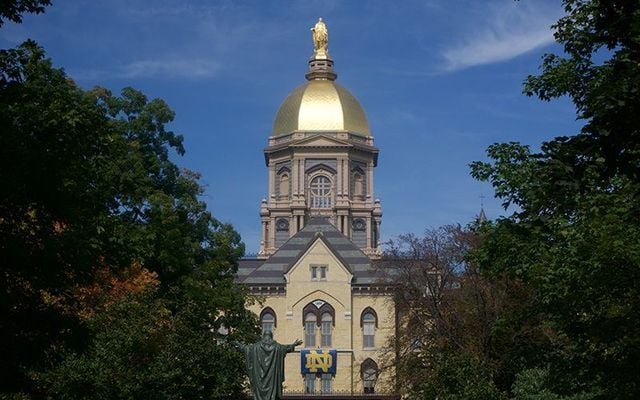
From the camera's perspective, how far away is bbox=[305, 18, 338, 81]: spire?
5251 inches

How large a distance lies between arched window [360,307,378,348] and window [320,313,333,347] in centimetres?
245

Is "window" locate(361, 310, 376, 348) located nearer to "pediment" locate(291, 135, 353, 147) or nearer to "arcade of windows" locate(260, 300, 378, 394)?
"arcade of windows" locate(260, 300, 378, 394)

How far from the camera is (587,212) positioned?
920 inches

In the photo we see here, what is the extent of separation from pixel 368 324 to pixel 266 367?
6535 centimetres

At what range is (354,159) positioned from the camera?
125 meters

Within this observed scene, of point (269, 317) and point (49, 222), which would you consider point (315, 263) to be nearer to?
point (269, 317)

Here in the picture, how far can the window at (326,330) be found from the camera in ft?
314

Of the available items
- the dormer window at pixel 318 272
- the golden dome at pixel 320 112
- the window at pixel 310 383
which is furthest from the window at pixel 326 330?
the golden dome at pixel 320 112

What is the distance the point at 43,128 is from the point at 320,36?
11509cm

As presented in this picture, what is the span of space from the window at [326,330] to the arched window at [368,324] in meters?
2.45

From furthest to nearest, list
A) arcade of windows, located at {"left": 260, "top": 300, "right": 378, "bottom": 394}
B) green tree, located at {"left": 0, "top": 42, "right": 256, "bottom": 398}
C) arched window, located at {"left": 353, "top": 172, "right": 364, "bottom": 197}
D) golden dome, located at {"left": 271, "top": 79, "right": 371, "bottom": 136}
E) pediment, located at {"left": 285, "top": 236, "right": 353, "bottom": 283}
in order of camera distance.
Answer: golden dome, located at {"left": 271, "top": 79, "right": 371, "bottom": 136} < arched window, located at {"left": 353, "top": 172, "right": 364, "bottom": 197} < pediment, located at {"left": 285, "top": 236, "right": 353, "bottom": 283} < arcade of windows, located at {"left": 260, "top": 300, "right": 378, "bottom": 394} < green tree, located at {"left": 0, "top": 42, "right": 256, "bottom": 398}

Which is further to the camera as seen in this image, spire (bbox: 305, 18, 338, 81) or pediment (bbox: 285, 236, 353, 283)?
spire (bbox: 305, 18, 338, 81)

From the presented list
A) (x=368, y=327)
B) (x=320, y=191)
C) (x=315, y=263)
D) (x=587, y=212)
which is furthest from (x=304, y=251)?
(x=587, y=212)

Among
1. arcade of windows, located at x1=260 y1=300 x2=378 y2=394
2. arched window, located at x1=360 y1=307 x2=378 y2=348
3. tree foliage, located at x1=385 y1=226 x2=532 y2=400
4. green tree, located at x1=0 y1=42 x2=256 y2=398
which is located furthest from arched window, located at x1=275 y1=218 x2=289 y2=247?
green tree, located at x1=0 y1=42 x2=256 y2=398
